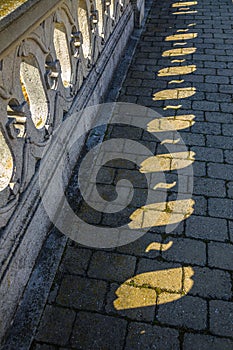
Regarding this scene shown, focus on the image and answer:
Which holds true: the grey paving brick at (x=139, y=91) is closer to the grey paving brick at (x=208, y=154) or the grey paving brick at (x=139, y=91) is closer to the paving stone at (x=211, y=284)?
the grey paving brick at (x=208, y=154)

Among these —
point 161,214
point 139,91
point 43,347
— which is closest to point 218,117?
point 139,91

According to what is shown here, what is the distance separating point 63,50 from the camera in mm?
3221

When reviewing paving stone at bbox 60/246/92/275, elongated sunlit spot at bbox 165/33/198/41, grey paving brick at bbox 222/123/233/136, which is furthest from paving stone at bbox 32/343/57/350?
elongated sunlit spot at bbox 165/33/198/41

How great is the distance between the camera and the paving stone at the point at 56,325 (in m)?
2.49

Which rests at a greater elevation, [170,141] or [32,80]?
[32,80]

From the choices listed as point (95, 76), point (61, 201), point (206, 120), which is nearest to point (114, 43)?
point (95, 76)

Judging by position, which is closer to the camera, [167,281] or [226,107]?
[167,281]

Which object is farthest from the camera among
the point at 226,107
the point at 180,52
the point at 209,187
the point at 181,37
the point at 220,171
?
the point at 181,37

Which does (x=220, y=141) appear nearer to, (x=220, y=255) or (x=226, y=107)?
(x=226, y=107)

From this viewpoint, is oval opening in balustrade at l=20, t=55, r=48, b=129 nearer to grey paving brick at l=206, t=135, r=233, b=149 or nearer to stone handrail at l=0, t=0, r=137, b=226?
stone handrail at l=0, t=0, r=137, b=226

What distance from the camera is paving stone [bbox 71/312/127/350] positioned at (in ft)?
8.06

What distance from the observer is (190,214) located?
3.33 m

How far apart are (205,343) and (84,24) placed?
11.3 feet

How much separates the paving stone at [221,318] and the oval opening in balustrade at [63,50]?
98.1 inches
